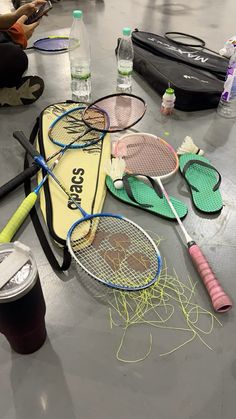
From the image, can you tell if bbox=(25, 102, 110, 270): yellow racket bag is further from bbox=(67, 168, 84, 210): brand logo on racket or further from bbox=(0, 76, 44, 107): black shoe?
bbox=(0, 76, 44, 107): black shoe

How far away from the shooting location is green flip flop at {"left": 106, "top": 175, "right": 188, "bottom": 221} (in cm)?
108

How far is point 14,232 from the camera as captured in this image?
0.97 metres

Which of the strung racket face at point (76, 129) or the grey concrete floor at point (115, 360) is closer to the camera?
the grey concrete floor at point (115, 360)

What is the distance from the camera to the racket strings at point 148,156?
1204 mm

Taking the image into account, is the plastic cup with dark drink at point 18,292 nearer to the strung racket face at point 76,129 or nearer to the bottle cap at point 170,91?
the strung racket face at point 76,129

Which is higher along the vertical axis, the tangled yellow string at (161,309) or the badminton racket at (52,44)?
the badminton racket at (52,44)

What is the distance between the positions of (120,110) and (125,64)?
0.32m

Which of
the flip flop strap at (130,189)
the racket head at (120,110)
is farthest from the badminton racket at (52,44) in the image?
the flip flop strap at (130,189)

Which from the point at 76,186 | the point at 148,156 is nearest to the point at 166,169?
the point at 148,156

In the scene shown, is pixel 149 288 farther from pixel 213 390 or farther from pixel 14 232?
pixel 14 232

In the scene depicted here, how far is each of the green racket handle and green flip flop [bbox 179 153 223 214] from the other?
1.64 feet

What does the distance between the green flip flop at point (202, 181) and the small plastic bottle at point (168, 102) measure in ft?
1.13

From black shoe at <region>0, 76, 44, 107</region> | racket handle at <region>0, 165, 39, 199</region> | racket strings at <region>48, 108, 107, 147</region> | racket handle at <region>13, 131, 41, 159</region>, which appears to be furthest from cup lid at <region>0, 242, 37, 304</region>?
black shoe at <region>0, 76, 44, 107</region>

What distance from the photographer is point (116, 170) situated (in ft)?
3.77
